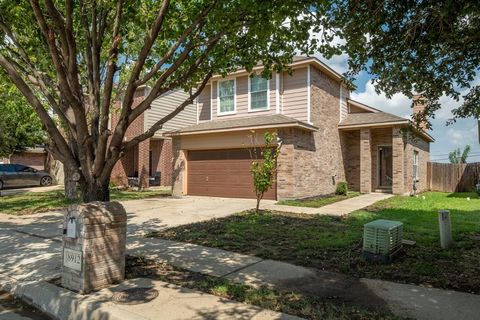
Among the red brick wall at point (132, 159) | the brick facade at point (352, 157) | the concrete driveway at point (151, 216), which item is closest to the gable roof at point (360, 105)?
the brick facade at point (352, 157)

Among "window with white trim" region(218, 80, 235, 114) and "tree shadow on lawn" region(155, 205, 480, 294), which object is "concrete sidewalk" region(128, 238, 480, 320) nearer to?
"tree shadow on lawn" region(155, 205, 480, 294)

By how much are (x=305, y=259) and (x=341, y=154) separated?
45.9 ft

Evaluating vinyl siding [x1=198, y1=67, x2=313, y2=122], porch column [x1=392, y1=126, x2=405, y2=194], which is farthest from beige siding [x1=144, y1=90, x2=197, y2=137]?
porch column [x1=392, y1=126, x2=405, y2=194]

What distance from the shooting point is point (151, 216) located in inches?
451

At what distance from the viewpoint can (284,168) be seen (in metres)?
15.0

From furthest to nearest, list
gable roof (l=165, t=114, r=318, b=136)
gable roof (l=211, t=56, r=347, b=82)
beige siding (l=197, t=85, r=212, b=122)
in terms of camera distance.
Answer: beige siding (l=197, t=85, r=212, b=122), gable roof (l=211, t=56, r=347, b=82), gable roof (l=165, t=114, r=318, b=136)

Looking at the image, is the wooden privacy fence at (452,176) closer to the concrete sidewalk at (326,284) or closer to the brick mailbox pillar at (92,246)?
the concrete sidewalk at (326,284)

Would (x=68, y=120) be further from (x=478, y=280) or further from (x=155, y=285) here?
(x=478, y=280)

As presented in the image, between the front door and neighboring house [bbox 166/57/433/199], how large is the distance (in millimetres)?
163

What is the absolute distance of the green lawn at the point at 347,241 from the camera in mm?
5543

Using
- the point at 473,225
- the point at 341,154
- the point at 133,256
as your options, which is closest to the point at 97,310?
the point at 133,256

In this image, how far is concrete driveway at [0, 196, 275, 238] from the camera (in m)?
9.44

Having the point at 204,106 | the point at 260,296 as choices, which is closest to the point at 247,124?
the point at 204,106

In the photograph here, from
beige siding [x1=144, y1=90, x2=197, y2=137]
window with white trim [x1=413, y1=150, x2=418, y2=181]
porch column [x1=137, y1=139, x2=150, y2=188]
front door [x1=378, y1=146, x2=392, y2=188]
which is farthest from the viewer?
beige siding [x1=144, y1=90, x2=197, y2=137]
